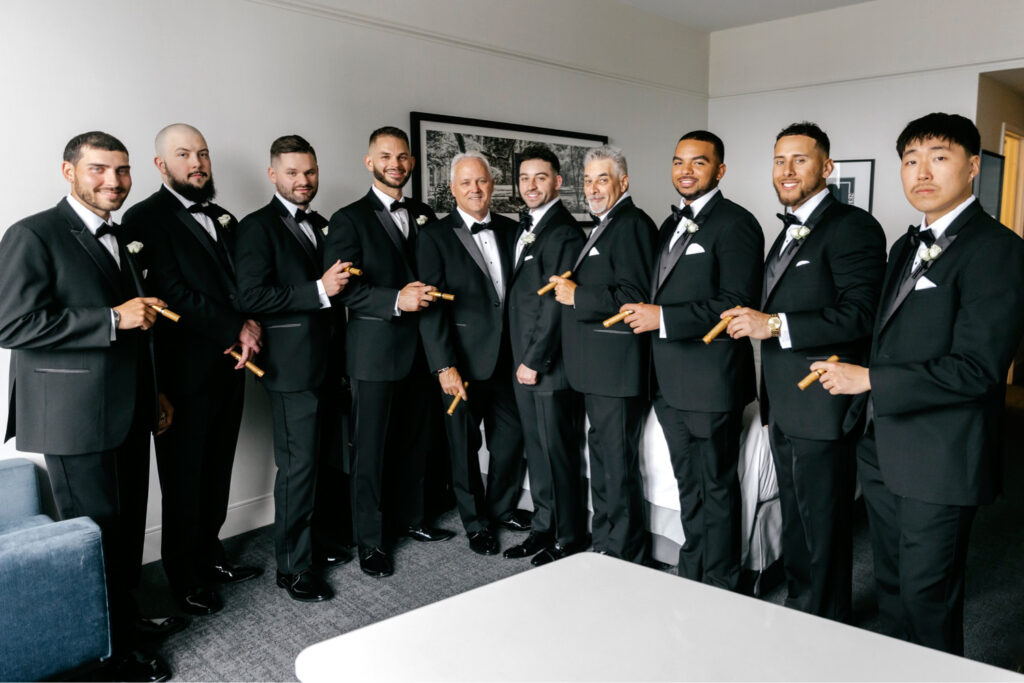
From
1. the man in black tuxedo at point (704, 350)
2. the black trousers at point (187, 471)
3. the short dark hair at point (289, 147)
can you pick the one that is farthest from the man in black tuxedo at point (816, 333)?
the black trousers at point (187, 471)

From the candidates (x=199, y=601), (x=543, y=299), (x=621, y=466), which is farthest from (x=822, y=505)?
(x=199, y=601)

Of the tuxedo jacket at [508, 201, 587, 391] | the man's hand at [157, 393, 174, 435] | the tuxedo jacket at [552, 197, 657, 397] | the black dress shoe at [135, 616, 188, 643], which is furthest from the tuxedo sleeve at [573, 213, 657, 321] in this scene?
the black dress shoe at [135, 616, 188, 643]

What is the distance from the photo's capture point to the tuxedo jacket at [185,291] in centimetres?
298

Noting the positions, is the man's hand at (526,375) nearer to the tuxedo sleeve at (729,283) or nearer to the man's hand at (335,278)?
the tuxedo sleeve at (729,283)

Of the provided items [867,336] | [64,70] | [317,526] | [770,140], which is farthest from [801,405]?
[770,140]

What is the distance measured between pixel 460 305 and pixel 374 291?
0.45m

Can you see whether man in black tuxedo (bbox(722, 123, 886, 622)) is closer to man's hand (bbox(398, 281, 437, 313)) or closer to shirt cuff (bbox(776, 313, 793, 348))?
shirt cuff (bbox(776, 313, 793, 348))

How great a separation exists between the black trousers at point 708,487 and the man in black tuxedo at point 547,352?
0.56 metres

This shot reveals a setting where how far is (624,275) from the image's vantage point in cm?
319

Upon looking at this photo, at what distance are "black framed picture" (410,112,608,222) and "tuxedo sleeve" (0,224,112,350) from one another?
2.47 meters

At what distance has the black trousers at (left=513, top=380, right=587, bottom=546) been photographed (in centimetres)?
349

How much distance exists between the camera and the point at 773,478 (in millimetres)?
3211

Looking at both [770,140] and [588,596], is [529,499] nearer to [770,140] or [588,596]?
[588,596]

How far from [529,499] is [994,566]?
89.1 inches
